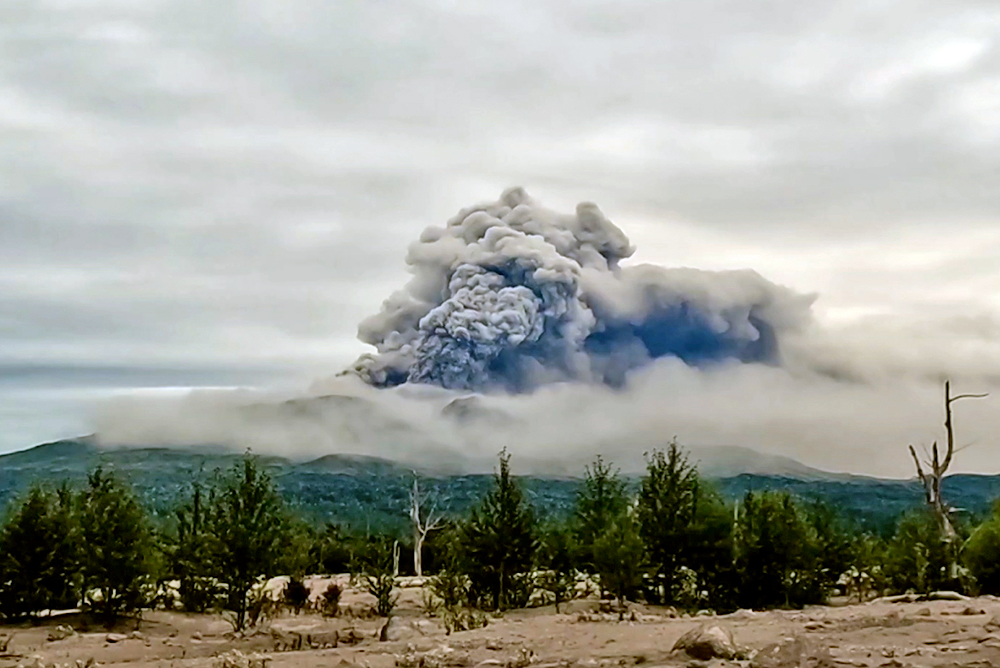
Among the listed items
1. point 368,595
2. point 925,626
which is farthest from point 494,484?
point 925,626

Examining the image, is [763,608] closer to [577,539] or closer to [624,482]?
[577,539]

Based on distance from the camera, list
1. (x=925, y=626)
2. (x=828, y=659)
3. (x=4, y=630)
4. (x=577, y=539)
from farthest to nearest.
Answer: (x=577, y=539), (x=4, y=630), (x=925, y=626), (x=828, y=659)

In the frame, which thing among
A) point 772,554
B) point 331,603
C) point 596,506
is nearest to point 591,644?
point 772,554

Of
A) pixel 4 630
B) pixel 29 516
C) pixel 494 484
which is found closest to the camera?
pixel 4 630

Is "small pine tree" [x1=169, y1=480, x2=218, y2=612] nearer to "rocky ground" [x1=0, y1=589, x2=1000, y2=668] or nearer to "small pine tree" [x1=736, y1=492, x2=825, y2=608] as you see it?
"rocky ground" [x1=0, y1=589, x2=1000, y2=668]

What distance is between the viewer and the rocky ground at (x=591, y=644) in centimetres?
1288

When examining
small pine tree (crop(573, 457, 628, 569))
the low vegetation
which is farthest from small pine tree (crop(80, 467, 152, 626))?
small pine tree (crop(573, 457, 628, 569))

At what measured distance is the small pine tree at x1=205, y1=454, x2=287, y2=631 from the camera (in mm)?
28938

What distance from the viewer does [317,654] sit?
59.1 ft

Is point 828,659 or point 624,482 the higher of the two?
point 624,482

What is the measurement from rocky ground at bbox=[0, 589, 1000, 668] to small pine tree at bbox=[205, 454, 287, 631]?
194 centimetres

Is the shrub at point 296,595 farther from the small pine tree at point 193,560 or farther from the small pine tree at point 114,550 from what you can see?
the small pine tree at point 114,550

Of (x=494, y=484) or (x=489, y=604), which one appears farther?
(x=494, y=484)

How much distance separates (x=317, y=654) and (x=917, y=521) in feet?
103
